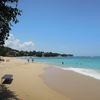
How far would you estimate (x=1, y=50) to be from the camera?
1466 centimetres

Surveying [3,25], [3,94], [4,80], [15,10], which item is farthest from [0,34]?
[4,80]

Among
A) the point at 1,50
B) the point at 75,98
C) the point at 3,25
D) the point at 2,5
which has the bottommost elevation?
the point at 75,98

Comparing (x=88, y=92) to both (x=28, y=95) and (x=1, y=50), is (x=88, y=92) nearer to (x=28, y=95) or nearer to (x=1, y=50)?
(x=28, y=95)

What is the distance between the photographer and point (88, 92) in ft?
50.0

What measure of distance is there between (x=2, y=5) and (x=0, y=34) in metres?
1.39

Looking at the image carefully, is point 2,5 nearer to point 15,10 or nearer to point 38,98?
point 15,10

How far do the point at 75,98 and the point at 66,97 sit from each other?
19.2 inches

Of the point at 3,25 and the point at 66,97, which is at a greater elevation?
the point at 3,25

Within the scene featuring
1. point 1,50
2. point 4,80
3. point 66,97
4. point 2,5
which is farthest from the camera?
point 4,80

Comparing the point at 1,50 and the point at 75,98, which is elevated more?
the point at 1,50

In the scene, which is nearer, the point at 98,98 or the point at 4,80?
the point at 98,98

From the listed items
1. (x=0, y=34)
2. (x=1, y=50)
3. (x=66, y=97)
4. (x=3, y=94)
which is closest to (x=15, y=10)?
(x=0, y=34)

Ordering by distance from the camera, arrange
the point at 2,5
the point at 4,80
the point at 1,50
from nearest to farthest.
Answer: the point at 2,5
the point at 1,50
the point at 4,80

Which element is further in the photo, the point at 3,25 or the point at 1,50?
the point at 1,50
